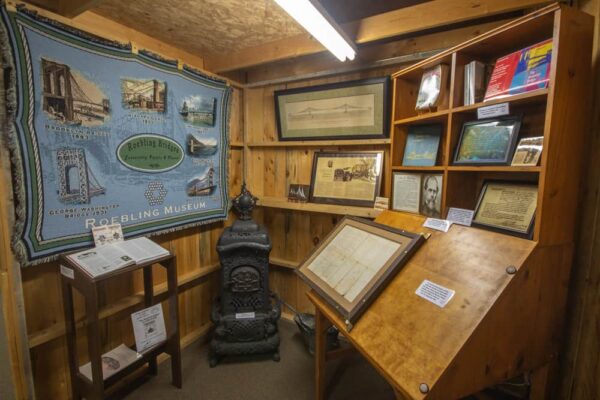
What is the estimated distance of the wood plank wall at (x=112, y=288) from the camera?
55.9 inches

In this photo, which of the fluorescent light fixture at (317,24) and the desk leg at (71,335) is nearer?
the fluorescent light fixture at (317,24)

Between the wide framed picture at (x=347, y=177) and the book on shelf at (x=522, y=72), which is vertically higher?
the book on shelf at (x=522, y=72)

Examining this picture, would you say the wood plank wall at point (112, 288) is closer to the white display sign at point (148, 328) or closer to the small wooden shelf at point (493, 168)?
the white display sign at point (148, 328)

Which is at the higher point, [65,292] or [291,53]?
[291,53]

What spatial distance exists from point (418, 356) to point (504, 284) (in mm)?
409

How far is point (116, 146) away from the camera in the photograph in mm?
1702

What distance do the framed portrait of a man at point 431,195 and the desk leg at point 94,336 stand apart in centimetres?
177

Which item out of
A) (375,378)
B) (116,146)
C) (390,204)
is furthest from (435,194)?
(116,146)

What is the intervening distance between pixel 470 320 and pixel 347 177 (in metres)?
1.44

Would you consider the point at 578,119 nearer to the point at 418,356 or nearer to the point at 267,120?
the point at 418,356

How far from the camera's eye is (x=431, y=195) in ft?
5.20

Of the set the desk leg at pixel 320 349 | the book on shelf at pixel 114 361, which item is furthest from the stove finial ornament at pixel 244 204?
the book on shelf at pixel 114 361

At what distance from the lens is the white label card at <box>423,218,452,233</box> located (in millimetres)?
1382

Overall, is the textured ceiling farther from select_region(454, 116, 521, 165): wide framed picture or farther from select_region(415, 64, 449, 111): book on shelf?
select_region(454, 116, 521, 165): wide framed picture
